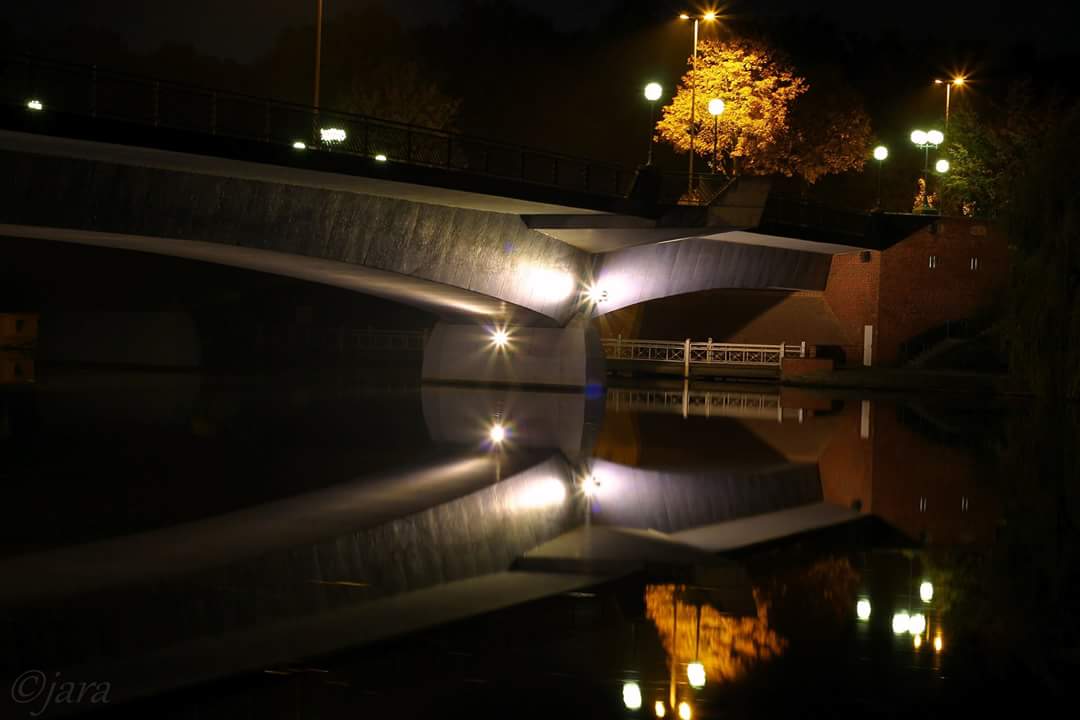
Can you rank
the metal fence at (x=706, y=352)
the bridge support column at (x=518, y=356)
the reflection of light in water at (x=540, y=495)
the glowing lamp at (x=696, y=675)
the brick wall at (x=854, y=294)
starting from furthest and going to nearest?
the metal fence at (x=706, y=352)
the brick wall at (x=854, y=294)
the bridge support column at (x=518, y=356)
the reflection of light in water at (x=540, y=495)
the glowing lamp at (x=696, y=675)

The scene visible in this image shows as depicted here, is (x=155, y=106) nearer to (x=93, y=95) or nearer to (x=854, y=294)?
(x=93, y=95)

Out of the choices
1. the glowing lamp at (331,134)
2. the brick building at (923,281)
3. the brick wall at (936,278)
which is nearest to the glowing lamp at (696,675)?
the glowing lamp at (331,134)

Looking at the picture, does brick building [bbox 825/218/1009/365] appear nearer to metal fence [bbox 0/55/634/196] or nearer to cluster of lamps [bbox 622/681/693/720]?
metal fence [bbox 0/55/634/196]

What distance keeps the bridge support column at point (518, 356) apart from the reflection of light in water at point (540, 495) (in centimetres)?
2521

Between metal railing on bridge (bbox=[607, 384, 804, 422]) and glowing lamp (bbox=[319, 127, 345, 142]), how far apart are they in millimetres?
9639

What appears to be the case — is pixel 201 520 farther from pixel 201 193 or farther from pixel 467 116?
pixel 467 116

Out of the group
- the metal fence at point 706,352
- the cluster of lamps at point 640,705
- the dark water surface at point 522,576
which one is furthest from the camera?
the metal fence at point 706,352

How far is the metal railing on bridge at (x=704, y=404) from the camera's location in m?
33.3

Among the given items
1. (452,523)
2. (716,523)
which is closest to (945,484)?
(716,523)

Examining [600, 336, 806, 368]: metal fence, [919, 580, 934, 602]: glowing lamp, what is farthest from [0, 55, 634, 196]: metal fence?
[600, 336, 806, 368]: metal fence

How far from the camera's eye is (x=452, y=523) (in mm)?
13180

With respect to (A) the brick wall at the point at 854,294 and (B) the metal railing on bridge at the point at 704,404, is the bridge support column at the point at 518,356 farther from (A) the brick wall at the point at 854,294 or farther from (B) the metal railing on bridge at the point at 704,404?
(A) the brick wall at the point at 854,294

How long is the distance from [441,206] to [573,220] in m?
3.91

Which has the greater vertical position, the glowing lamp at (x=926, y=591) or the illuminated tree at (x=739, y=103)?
the illuminated tree at (x=739, y=103)
